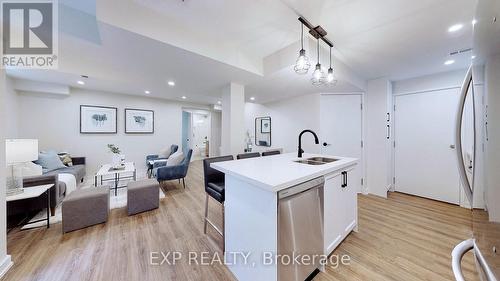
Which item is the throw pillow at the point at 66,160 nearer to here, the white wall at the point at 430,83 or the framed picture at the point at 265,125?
the framed picture at the point at 265,125

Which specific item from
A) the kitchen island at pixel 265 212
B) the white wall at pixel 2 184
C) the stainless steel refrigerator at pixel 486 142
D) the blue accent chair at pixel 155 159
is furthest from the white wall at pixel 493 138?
the blue accent chair at pixel 155 159

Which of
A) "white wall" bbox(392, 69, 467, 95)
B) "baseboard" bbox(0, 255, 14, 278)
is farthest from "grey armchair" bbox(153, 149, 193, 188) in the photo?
"white wall" bbox(392, 69, 467, 95)

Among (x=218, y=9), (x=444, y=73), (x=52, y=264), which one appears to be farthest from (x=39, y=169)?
(x=444, y=73)

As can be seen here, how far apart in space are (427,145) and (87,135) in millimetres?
7809

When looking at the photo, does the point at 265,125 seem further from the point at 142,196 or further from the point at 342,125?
the point at 142,196

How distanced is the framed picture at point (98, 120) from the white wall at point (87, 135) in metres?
0.10

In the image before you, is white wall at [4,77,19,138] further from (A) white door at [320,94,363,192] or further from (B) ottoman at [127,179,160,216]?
(A) white door at [320,94,363,192]

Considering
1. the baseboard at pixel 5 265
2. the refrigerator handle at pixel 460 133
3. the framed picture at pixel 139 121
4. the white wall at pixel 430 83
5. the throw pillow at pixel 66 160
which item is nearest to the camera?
the refrigerator handle at pixel 460 133

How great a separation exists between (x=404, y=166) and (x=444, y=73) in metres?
1.84

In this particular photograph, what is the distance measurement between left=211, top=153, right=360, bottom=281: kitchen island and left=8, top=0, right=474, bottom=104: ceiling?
59.6 inches

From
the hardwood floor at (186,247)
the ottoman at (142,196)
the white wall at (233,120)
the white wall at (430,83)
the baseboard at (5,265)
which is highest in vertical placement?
the white wall at (430,83)

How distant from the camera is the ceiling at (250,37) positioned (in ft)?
5.23

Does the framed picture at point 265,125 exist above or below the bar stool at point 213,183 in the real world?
above

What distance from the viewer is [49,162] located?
3.41m
